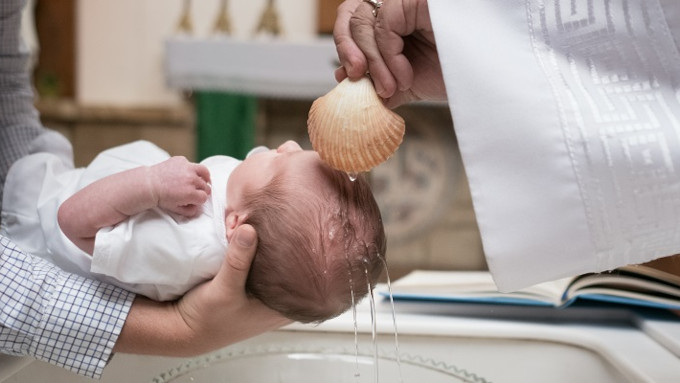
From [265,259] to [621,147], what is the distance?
0.35 meters

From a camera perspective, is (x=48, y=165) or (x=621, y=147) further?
(x=48, y=165)

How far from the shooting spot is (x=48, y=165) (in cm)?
104

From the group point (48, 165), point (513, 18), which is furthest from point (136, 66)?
point (513, 18)

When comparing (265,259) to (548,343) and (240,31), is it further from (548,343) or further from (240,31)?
(240,31)

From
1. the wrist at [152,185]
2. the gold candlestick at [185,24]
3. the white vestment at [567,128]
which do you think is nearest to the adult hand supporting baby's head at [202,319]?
the wrist at [152,185]

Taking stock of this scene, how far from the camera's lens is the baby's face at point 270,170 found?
80 centimetres

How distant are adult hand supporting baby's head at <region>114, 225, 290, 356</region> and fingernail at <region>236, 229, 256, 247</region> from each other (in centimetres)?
1

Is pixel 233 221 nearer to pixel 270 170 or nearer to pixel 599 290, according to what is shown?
pixel 270 170

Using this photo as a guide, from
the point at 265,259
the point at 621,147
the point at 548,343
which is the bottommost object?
the point at 548,343

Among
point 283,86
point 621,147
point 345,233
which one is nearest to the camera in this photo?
point 621,147

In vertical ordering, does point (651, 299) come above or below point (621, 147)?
below

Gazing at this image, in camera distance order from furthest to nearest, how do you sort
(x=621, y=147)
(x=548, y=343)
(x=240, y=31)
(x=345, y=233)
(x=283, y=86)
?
(x=240, y=31)
(x=283, y=86)
(x=548, y=343)
(x=345, y=233)
(x=621, y=147)

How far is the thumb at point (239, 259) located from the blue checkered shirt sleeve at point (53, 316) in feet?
→ 0.40

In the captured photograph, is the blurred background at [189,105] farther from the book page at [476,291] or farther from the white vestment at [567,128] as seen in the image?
the white vestment at [567,128]
